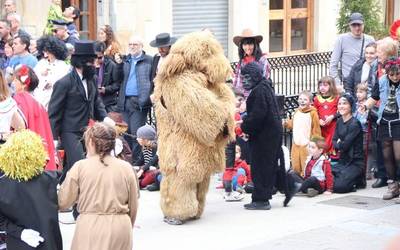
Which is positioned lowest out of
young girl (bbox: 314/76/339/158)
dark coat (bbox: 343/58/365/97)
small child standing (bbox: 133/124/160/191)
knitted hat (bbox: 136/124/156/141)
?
small child standing (bbox: 133/124/160/191)

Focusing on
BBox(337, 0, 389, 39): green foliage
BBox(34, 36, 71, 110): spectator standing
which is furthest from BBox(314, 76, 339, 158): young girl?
BBox(337, 0, 389, 39): green foliage

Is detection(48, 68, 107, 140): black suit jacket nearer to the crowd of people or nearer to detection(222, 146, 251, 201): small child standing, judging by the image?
the crowd of people

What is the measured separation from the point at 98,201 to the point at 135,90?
5.86m

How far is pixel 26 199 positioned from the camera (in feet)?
20.3

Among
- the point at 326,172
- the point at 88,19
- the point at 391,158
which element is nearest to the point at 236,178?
the point at 326,172

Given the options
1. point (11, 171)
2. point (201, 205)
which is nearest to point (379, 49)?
point (201, 205)

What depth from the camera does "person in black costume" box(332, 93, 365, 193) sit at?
10.8 meters

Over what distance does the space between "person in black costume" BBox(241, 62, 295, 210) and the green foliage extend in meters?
12.7

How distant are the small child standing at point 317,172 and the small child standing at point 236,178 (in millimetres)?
618

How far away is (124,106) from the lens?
1222 centimetres

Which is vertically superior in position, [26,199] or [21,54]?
[21,54]

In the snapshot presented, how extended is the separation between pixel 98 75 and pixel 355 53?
3.67 meters

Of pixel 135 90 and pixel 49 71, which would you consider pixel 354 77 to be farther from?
pixel 49 71

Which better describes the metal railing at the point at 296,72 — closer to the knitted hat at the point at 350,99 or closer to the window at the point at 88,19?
the window at the point at 88,19
